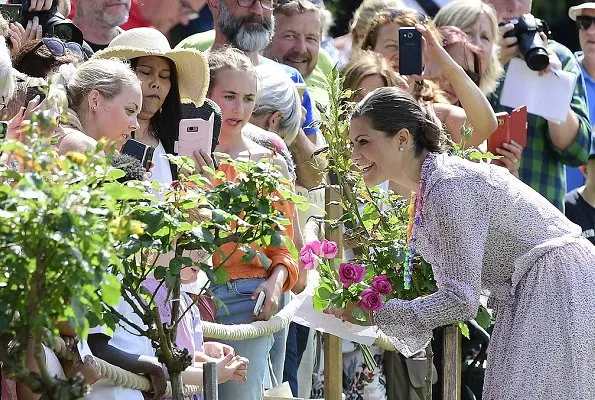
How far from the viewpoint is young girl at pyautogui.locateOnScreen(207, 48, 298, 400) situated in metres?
5.22

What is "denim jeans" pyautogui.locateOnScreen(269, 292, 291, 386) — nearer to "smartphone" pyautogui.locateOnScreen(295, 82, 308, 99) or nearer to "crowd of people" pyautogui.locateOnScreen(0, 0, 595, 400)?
"crowd of people" pyautogui.locateOnScreen(0, 0, 595, 400)

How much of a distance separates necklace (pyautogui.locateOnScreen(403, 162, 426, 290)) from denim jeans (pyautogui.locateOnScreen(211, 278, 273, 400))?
77 cm

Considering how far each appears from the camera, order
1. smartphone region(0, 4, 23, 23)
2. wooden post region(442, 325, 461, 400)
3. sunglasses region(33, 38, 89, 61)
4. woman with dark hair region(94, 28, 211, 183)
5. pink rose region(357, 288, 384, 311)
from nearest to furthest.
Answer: pink rose region(357, 288, 384, 311)
wooden post region(442, 325, 461, 400)
woman with dark hair region(94, 28, 211, 183)
sunglasses region(33, 38, 89, 61)
smartphone region(0, 4, 23, 23)

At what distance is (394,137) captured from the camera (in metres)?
4.55

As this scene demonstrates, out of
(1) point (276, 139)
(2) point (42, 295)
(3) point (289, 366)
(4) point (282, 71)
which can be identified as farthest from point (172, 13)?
(2) point (42, 295)

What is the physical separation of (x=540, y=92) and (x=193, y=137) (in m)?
2.93

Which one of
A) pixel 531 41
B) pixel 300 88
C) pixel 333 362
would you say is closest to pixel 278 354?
pixel 333 362

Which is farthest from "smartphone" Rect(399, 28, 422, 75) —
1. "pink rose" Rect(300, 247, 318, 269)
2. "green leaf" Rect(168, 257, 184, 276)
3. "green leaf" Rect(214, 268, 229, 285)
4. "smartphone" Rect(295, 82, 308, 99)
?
"green leaf" Rect(168, 257, 184, 276)

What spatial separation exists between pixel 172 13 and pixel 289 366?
230 centimetres

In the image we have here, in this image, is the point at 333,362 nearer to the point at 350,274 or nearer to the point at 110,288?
the point at 350,274

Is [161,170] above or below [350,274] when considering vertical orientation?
above

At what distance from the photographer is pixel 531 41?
7.36 m

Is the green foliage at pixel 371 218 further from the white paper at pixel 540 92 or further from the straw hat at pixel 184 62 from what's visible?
the white paper at pixel 540 92

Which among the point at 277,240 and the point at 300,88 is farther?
the point at 300,88
